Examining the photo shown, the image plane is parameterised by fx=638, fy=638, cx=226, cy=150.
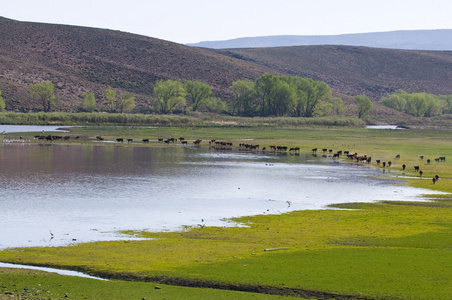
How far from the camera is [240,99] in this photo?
140m

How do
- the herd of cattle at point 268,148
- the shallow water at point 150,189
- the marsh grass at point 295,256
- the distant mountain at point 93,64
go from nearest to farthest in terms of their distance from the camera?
the marsh grass at point 295,256 → the shallow water at point 150,189 → the herd of cattle at point 268,148 → the distant mountain at point 93,64

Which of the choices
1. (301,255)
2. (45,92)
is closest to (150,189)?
(301,255)

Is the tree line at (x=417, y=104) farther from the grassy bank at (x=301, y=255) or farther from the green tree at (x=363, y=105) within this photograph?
the grassy bank at (x=301, y=255)

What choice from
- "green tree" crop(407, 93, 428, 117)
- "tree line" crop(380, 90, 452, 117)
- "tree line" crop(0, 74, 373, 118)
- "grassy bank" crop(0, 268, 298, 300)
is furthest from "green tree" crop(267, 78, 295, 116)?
"grassy bank" crop(0, 268, 298, 300)

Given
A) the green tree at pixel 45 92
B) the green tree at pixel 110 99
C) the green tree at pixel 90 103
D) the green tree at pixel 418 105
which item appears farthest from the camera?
the green tree at pixel 418 105

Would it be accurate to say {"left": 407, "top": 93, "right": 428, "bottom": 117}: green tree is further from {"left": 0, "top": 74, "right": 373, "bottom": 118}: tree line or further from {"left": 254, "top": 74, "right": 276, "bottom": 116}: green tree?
{"left": 254, "top": 74, "right": 276, "bottom": 116}: green tree

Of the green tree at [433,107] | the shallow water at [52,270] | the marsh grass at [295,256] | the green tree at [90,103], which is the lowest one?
the shallow water at [52,270]

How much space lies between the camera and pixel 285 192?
38.2 m

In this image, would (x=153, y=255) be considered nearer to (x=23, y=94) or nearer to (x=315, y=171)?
(x=315, y=171)

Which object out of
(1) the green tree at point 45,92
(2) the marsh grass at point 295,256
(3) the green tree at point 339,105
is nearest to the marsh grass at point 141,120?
(1) the green tree at point 45,92

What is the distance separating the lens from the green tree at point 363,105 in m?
152

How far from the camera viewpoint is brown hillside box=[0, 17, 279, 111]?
154 meters

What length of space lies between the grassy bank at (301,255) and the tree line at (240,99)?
10474 centimetres

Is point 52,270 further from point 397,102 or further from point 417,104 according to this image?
point 397,102
